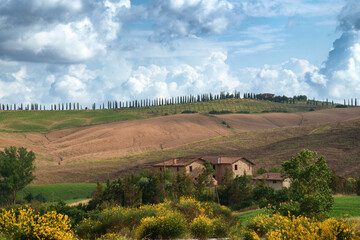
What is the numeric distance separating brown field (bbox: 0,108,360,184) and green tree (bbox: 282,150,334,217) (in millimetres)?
59232

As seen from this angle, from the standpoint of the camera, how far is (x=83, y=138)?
141 meters

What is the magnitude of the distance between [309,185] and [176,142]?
110 metres

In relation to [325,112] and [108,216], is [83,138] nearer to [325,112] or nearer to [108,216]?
[325,112]

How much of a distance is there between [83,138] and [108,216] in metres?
122

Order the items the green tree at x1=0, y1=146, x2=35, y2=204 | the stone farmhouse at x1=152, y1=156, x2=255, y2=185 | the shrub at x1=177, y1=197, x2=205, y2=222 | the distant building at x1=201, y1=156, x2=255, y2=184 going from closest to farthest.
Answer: the shrub at x1=177, y1=197, x2=205, y2=222
the green tree at x1=0, y1=146, x2=35, y2=204
the stone farmhouse at x1=152, y1=156, x2=255, y2=185
the distant building at x1=201, y1=156, x2=255, y2=184

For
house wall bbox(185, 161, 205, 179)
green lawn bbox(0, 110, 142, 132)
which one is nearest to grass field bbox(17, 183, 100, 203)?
house wall bbox(185, 161, 205, 179)

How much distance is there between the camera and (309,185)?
23125mm

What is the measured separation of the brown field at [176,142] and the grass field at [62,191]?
884 centimetres

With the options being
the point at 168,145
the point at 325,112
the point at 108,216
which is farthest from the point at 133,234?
the point at 325,112

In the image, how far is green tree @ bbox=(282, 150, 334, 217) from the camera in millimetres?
22019

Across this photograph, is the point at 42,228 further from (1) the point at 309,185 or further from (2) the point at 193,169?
(2) the point at 193,169

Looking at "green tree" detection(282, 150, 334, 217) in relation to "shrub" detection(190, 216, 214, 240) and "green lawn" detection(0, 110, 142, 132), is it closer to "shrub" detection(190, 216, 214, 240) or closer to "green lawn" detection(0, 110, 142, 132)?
"shrub" detection(190, 216, 214, 240)

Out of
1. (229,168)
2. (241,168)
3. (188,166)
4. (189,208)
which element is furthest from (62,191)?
(189,208)

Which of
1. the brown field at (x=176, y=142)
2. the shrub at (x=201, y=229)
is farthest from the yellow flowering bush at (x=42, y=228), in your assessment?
the brown field at (x=176, y=142)
